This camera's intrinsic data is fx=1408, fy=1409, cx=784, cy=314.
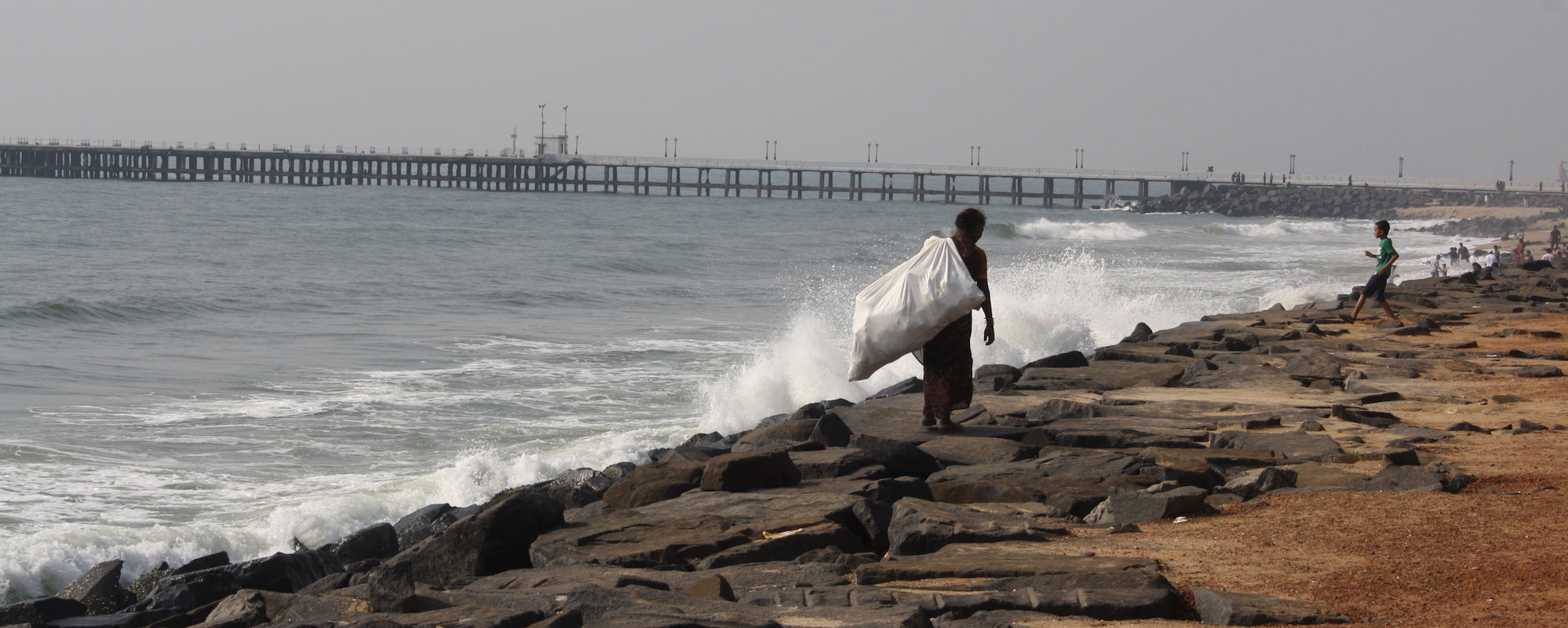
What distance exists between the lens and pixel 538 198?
78375 millimetres

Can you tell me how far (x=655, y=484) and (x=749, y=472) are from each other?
428 millimetres

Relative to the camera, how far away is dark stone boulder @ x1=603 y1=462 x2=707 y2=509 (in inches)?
227

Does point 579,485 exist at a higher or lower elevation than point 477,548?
lower

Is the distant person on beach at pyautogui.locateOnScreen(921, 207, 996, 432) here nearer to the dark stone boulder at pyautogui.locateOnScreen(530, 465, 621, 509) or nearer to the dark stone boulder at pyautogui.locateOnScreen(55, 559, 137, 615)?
the dark stone boulder at pyautogui.locateOnScreen(530, 465, 621, 509)

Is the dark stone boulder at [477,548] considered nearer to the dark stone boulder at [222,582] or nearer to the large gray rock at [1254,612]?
the dark stone boulder at [222,582]

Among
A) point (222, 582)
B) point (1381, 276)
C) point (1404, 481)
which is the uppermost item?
Result: point (1381, 276)

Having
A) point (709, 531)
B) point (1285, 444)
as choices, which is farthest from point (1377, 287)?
point (709, 531)

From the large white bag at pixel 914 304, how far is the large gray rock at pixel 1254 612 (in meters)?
2.80

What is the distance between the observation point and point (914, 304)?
655 cm

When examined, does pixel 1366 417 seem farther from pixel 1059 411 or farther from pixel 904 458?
pixel 904 458

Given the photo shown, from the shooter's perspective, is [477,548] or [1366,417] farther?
[1366,417]

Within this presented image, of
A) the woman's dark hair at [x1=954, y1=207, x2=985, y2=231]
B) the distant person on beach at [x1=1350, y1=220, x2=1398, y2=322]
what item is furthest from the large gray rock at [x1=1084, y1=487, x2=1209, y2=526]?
the distant person on beach at [x1=1350, y1=220, x2=1398, y2=322]

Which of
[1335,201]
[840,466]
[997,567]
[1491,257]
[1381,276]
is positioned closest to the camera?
[997,567]

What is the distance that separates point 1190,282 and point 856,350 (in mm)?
20142
